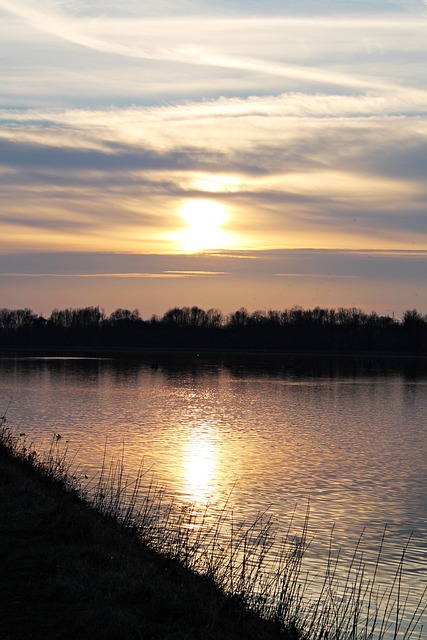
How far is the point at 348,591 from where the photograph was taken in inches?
512

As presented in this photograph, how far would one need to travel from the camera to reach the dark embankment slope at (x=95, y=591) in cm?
812

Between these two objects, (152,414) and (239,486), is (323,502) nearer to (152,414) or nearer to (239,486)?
(239,486)

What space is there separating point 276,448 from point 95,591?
73.0ft

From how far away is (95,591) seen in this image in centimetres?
913

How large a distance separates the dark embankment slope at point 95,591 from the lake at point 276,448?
4386 mm

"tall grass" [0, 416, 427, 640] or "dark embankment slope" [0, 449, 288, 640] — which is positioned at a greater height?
"dark embankment slope" [0, 449, 288, 640]

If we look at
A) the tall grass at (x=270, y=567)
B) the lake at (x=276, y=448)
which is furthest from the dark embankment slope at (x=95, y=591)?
the lake at (x=276, y=448)

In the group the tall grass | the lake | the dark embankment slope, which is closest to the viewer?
the dark embankment slope

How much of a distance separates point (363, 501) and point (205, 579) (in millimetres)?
10319

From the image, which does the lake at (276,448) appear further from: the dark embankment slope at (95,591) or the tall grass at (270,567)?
the dark embankment slope at (95,591)

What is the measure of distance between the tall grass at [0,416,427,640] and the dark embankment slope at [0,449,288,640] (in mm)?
720

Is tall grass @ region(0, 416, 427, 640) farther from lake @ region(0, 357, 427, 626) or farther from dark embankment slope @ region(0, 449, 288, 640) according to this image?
dark embankment slope @ region(0, 449, 288, 640)

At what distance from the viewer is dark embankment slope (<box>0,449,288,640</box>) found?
8.12m

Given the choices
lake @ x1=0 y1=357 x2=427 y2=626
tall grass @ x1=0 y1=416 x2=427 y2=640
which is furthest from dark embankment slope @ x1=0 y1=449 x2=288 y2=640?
lake @ x1=0 y1=357 x2=427 y2=626
